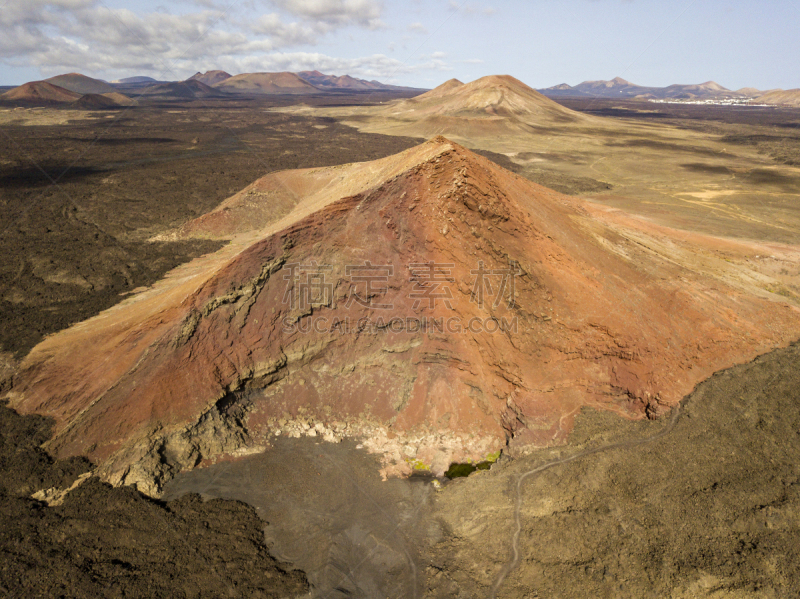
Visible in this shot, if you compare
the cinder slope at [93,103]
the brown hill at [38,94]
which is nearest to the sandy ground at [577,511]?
the cinder slope at [93,103]

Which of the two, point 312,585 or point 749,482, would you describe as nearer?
point 312,585

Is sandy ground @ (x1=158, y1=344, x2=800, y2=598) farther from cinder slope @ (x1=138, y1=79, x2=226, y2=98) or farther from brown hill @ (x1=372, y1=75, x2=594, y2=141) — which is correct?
cinder slope @ (x1=138, y1=79, x2=226, y2=98)

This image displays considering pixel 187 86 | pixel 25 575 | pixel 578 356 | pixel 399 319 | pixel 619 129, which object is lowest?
pixel 25 575

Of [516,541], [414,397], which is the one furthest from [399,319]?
[516,541]

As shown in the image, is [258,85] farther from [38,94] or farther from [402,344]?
[402,344]

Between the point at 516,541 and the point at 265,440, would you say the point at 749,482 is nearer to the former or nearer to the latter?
the point at 516,541

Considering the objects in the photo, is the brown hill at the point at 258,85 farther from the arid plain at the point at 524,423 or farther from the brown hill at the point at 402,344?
the brown hill at the point at 402,344

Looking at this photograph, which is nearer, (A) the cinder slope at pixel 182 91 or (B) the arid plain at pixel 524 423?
(B) the arid plain at pixel 524 423
